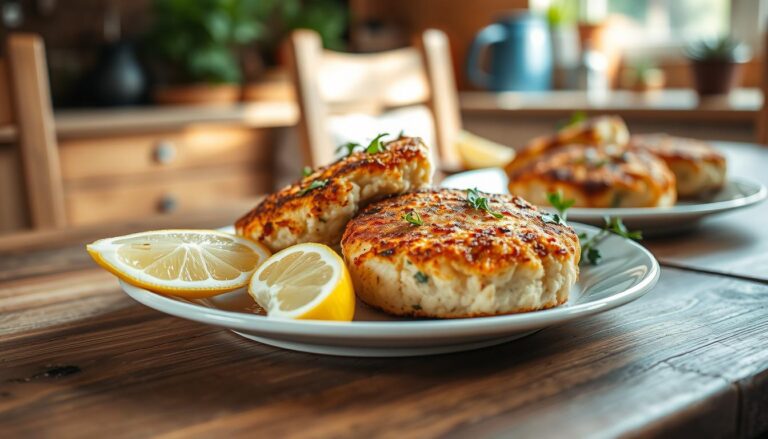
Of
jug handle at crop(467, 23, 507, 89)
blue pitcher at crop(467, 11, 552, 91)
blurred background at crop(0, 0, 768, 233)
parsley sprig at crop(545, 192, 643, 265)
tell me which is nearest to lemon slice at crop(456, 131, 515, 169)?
blurred background at crop(0, 0, 768, 233)

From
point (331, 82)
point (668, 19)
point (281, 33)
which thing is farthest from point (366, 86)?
point (281, 33)

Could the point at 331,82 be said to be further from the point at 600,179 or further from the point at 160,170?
the point at 160,170

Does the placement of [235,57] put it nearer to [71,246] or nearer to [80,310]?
[71,246]

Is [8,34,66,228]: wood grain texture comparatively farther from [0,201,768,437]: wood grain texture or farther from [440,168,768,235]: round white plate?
[440,168,768,235]: round white plate

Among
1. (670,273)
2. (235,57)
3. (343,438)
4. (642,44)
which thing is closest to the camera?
(343,438)

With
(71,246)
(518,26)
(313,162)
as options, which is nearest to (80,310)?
(71,246)

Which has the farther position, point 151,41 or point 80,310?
point 151,41

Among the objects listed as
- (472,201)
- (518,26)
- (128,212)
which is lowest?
(128,212)

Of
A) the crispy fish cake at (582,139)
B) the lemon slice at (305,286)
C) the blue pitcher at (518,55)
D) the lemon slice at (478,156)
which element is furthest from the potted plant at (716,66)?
the lemon slice at (305,286)
